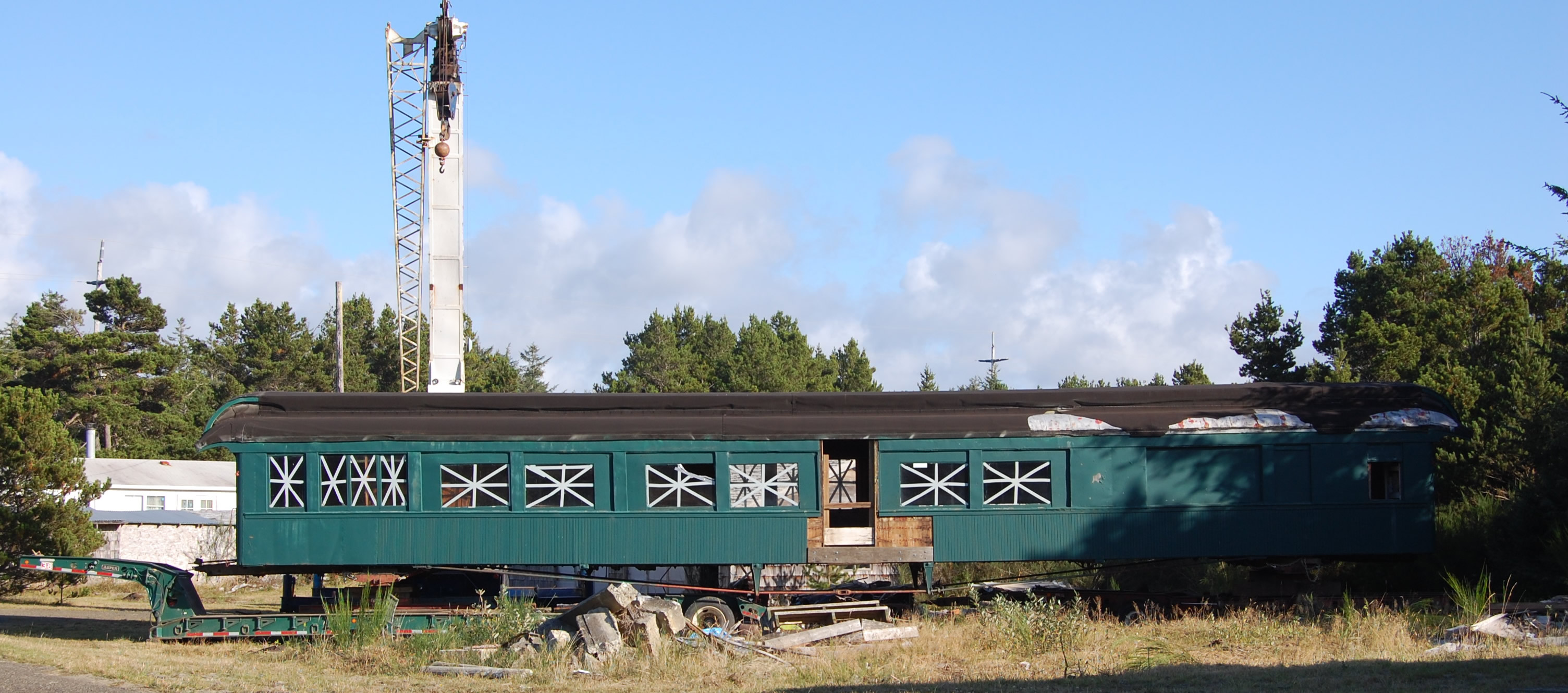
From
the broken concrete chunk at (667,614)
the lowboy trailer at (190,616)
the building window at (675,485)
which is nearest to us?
the broken concrete chunk at (667,614)

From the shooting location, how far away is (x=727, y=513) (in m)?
18.2

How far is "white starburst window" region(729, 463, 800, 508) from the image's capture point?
1827cm

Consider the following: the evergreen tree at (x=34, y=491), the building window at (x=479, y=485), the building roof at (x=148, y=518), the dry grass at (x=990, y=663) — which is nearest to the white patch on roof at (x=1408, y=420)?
the dry grass at (x=990, y=663)

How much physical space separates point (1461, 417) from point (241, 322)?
51216mm

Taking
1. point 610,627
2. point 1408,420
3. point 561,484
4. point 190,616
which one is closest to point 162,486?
point 190,616

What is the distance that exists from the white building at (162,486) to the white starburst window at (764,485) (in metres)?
24.5

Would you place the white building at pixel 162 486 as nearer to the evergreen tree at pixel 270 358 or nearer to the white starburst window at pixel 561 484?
the evergreen tree at pixel 270 358

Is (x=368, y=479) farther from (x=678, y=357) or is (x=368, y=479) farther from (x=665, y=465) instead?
(x=678, y=357)

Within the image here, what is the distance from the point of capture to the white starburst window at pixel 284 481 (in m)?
17.8

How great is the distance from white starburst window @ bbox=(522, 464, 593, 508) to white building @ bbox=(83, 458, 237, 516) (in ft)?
74.1

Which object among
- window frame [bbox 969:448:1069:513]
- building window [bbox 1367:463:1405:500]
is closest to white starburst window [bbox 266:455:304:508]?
window frame [bbox 969:448:1069:513]

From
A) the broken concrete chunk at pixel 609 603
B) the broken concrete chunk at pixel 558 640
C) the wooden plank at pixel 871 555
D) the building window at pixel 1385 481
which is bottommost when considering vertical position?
the broken concrete chunk at pixel 558 640

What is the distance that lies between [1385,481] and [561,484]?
11.9m

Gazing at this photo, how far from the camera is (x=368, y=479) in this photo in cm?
1795
